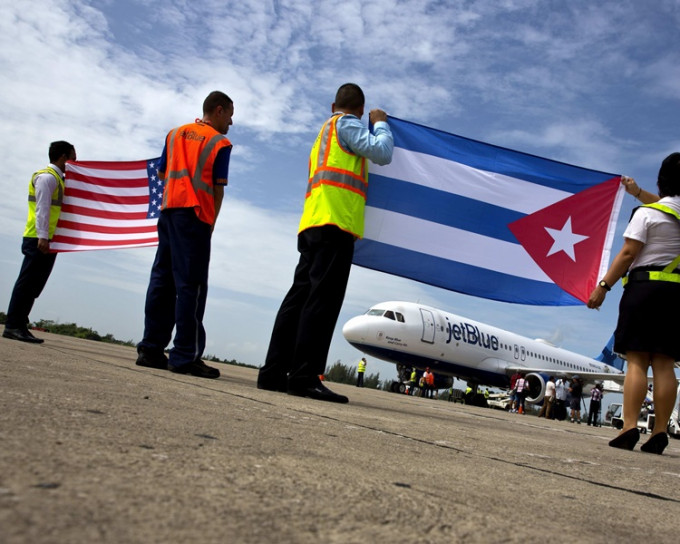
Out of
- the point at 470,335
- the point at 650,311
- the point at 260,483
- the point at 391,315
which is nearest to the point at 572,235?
the point at 650,311

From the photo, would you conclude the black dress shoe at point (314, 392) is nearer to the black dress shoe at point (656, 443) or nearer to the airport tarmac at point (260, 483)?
the airport tarmac at point (260, 483)

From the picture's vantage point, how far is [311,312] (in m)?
3.27

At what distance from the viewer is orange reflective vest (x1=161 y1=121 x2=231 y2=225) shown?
3.66 m

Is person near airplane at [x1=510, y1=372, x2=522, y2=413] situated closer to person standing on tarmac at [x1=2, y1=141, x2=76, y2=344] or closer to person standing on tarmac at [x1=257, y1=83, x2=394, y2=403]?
person standing on tarmac at [x1=2, y1=141, x2=76, y2=344]

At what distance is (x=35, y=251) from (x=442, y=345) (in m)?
16.5

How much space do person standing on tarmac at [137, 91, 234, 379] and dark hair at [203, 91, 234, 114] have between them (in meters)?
0.11

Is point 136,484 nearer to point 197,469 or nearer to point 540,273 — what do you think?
point 197,469

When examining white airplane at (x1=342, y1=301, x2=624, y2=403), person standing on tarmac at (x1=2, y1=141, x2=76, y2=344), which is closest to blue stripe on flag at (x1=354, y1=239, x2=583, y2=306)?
person standing on tarmac at (x1=2, y1=141, x2=76, y2=344)

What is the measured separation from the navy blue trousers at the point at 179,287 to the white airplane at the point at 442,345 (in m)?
15.1

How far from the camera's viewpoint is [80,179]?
695 centimetres

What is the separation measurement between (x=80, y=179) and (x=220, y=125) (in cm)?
372

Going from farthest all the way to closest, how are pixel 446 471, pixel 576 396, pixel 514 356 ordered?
pixel 514 356, pixel 576 396, pixel 446 471

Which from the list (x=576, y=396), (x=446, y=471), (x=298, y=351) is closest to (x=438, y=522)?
(x=446, y=471)

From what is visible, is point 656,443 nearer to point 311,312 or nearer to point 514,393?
point 311,312
